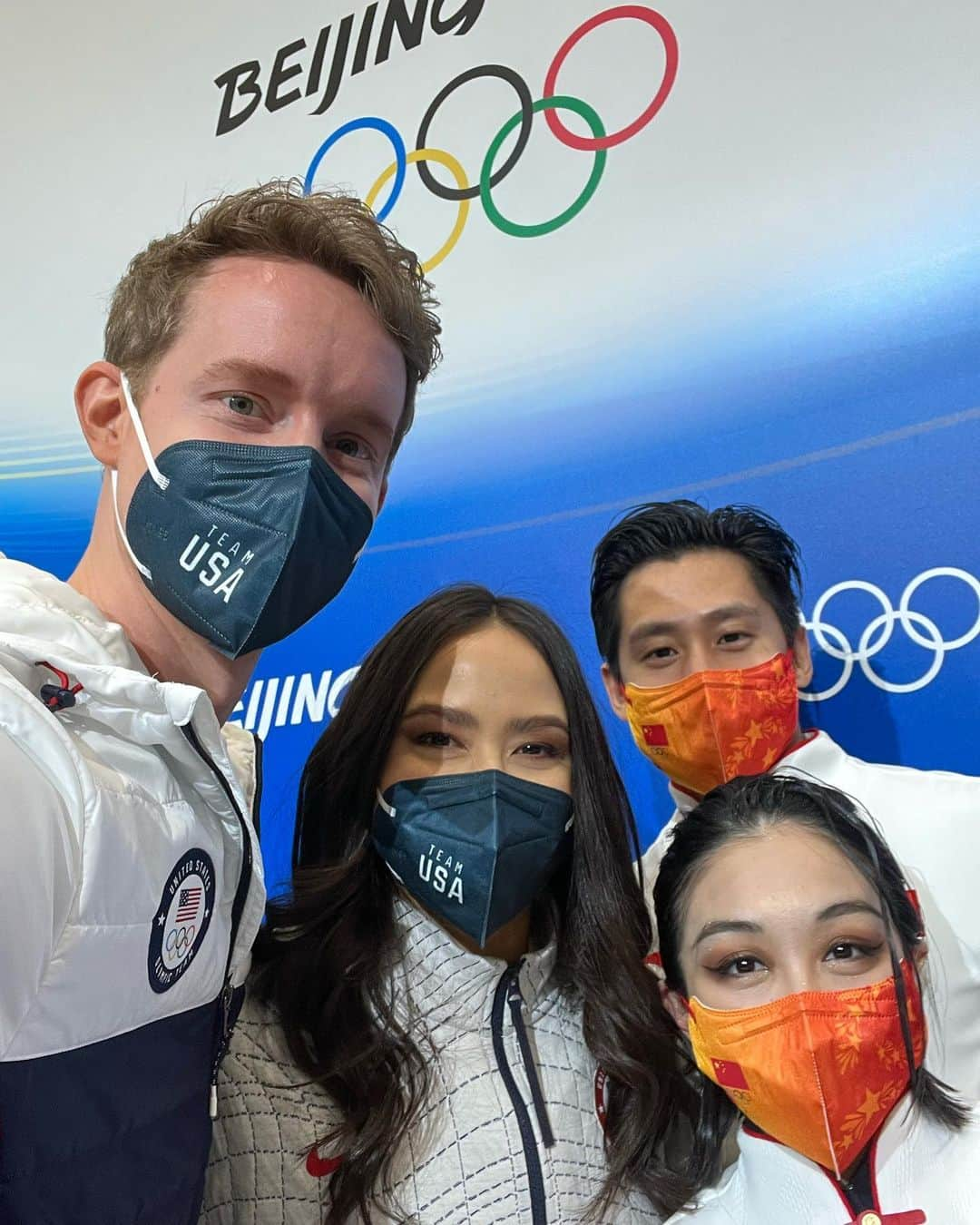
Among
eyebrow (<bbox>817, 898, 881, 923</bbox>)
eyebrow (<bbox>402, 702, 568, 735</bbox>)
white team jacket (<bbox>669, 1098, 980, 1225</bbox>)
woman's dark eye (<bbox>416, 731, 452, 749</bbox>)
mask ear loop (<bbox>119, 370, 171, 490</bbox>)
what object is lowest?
white team jacket (<bbox>669, 1098, 980, 1225</bbox>)

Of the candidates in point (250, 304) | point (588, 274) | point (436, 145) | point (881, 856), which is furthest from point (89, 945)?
point (436, 145)

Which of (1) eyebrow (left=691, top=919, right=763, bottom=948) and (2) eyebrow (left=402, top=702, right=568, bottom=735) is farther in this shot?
(2) eyebrow (left=402, top=702, right=568, bottom=735)

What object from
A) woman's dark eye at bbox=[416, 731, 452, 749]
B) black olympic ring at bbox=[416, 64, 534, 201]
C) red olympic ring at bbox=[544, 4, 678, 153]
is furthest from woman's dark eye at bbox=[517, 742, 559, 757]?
black olympic ring at bbox=[416, 64, 534, 201]

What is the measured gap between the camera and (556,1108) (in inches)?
69.5

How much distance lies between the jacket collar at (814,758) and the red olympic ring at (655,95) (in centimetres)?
164

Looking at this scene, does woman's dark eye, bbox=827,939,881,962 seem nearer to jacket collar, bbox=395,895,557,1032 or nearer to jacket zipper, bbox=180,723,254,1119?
jacket collar, bbox=395,895,557,1032

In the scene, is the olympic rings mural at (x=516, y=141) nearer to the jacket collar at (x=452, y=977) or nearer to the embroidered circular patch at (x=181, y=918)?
the jacket collar at (x=452, y=977)

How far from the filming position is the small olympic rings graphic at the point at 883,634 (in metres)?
2.41

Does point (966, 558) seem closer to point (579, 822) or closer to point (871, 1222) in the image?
point (579, 822)

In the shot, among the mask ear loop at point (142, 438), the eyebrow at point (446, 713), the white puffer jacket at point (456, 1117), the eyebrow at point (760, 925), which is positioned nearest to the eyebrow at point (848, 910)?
the eyebrow at point (760, 925)

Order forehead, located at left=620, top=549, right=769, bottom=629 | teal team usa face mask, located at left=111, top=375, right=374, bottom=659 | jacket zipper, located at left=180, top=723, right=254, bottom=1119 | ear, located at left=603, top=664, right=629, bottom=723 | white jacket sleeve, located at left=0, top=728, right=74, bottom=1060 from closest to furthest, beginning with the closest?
white jacket sleeve, located at left=0, top=728, right=74, bottom=1060 → jacket zipper, located at left=180, top=723, right=254, bottom=1119 → teal team usa face mask, located at left=111, top=375, right=374, bottom=659 → forehead, located at left=620, top=549, right=769, bottom=629 → ear, located at left=603, top=664, right=629, bottom=723

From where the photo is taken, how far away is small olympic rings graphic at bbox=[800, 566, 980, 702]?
94.8 inches

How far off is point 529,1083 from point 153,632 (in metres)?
0.91

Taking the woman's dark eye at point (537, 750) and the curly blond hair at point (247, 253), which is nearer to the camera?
the curly blond hair at point (247, 253)
